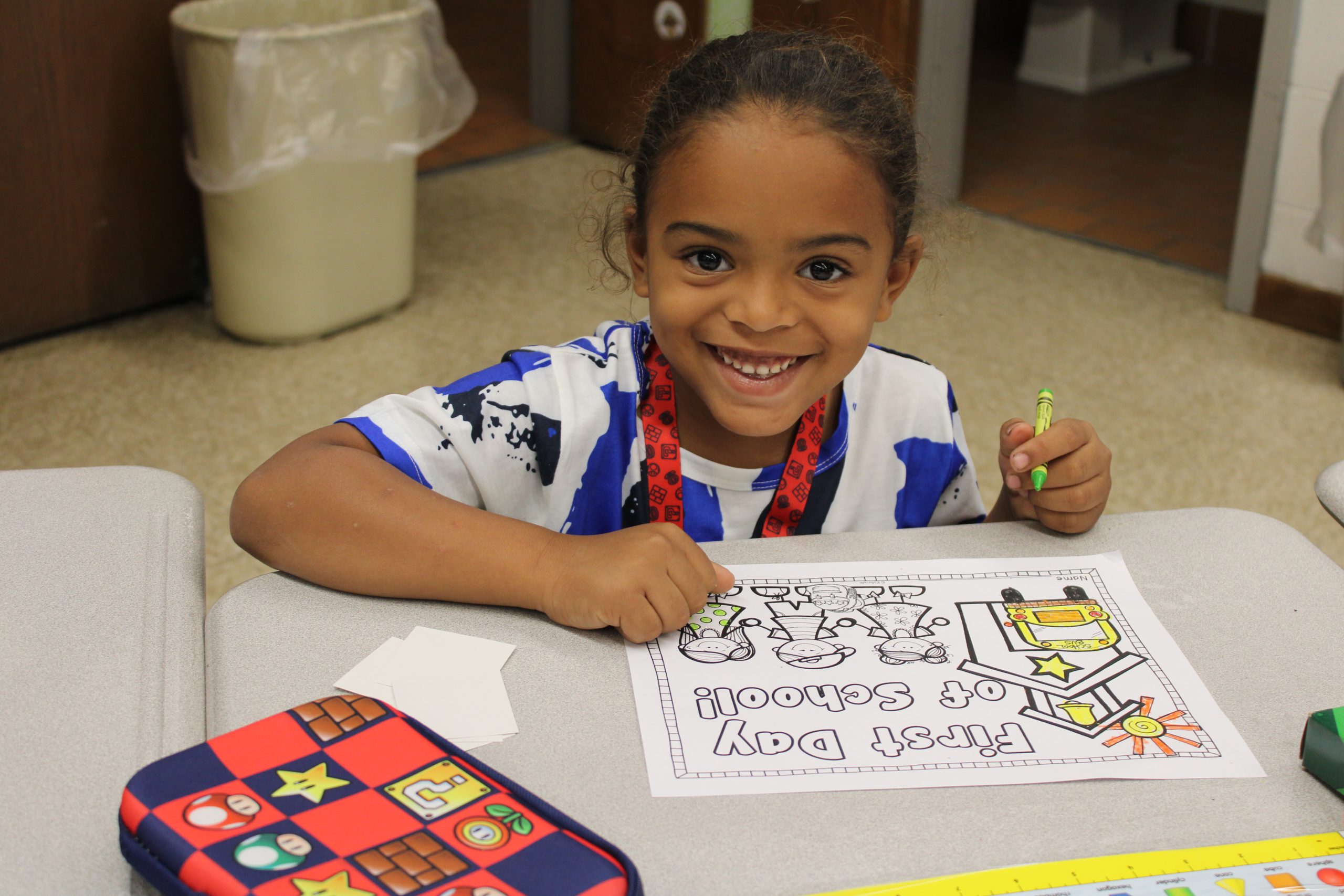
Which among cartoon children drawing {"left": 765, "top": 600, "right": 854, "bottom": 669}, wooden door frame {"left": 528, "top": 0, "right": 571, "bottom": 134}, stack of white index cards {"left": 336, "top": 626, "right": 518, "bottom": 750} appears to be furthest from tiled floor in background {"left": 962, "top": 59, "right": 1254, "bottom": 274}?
stack of white index cards {"left": 336, "top": 626, "right": 518, "bottom": 750}

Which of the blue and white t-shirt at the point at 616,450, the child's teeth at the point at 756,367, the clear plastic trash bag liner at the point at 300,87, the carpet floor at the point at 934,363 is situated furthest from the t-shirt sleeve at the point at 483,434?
the clear plastic trash bag liner at the point at 300,87

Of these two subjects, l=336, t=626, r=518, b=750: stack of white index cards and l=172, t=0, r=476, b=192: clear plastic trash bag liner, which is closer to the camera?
l=336, t=626, r=518, b=750: stack of white index cards

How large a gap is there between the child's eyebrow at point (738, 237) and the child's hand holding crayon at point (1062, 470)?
0.52ft

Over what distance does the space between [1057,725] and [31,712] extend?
476 mm

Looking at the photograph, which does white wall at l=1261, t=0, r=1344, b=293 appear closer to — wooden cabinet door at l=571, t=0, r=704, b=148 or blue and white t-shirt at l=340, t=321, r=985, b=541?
wooden cabinet door at l=571, t=0, r=704, b=148

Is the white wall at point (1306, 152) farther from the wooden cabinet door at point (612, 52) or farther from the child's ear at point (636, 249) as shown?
the child's ear at point (636, 249)

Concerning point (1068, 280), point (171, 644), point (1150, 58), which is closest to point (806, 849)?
point (171, 644)

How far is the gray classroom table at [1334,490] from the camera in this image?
2.51 feet

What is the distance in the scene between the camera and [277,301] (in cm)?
224

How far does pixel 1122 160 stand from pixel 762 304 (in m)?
2.87

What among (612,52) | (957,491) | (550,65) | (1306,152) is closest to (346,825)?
(957,491)

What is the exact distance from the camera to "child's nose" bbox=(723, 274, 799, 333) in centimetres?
77

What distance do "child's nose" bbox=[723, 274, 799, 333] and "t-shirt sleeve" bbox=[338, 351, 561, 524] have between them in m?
0.16

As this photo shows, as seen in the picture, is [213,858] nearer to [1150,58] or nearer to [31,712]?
[31,712]
